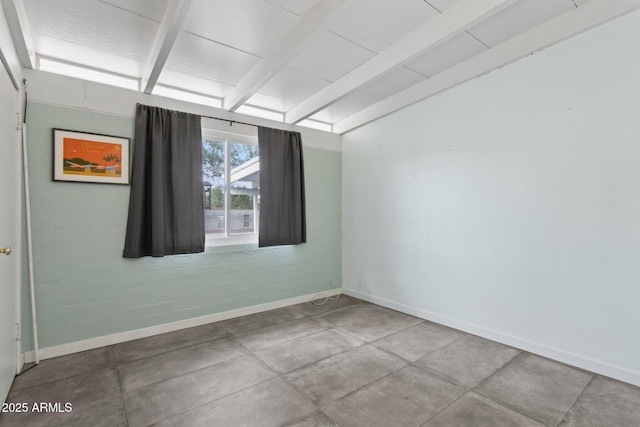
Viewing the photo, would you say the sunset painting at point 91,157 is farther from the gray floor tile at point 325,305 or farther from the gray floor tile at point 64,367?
the gray floor tile at point 325,305

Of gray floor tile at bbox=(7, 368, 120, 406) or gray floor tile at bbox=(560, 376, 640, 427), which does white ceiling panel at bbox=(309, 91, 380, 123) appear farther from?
gray floor tile at bbox=(7, 368, 120, 406)

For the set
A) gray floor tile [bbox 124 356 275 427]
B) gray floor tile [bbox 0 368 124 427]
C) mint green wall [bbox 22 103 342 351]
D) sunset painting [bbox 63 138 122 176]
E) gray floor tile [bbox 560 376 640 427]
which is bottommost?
gray floor tile [bbox 560 376 640 427]

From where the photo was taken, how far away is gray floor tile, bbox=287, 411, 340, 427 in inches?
75.2

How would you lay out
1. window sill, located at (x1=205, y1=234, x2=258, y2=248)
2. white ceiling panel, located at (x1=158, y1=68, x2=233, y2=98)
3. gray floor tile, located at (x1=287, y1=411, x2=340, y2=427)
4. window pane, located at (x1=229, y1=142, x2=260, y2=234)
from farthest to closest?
window pane, located at (x1=229, y1=142, x2=260, y2=234) → window sill, located at (x1=205, y1=234, x2=258, y2=248) → white ceiling panel, located at (x1=158, y1=68, x2=233, y2=98) → gray floor tile, located at (x1=287, y1=411, x2=340, y2=427)

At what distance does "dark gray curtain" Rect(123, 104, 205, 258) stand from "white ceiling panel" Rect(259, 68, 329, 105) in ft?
3.25

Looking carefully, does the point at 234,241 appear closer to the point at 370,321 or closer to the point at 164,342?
the point at 164,342

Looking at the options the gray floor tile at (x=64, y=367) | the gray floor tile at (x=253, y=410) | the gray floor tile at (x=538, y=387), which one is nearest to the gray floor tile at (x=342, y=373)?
the gray floor tile at (x=253, y=410)

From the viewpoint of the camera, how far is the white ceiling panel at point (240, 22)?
2.34 m

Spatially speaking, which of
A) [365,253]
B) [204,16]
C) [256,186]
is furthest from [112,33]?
[365,253]

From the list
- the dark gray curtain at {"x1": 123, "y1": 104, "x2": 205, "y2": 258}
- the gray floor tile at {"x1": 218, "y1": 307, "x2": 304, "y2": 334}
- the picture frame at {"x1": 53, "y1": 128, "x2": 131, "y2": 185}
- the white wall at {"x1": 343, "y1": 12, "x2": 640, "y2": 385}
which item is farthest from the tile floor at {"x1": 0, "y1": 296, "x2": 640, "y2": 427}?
the picture frame at {"x1": 53, "y1": 128, "x2": 131, "y2": 185}

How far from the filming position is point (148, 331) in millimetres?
3324

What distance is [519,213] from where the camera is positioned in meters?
2.98

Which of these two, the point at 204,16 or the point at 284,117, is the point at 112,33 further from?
the point at 284,117

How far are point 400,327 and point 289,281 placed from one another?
1708 mm
